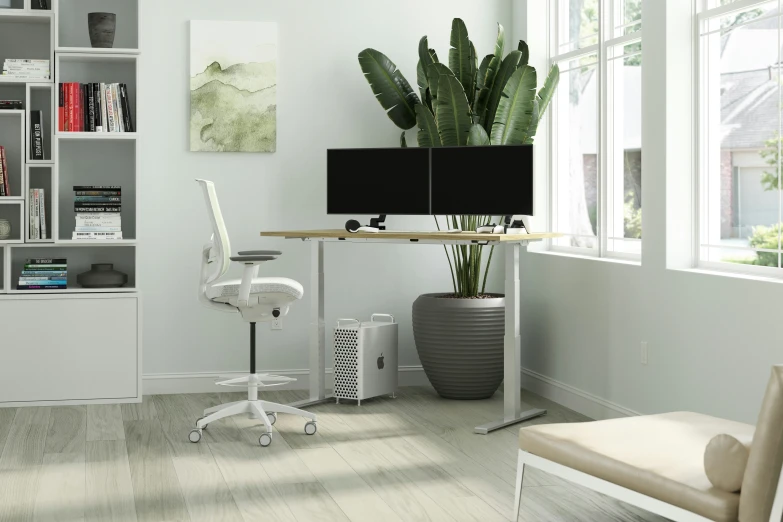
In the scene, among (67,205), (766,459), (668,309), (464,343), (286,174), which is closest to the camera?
→ (766,459)

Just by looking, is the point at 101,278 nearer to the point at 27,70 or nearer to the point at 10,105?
the point at 10,105

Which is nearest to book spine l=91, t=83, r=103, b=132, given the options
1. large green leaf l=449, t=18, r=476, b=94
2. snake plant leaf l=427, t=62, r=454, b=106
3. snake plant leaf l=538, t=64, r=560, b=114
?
snake plant leaf l=427, t=62, r=454, b=106

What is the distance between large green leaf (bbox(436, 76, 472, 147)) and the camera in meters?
5.08

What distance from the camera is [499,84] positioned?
17.5ft

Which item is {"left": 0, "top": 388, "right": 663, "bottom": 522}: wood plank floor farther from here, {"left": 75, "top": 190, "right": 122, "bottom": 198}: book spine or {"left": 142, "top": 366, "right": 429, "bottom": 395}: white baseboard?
{"left": 75, "top": 190, "right": 122, "bottom": 198}: book spine

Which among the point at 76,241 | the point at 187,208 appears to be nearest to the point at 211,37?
the point at 187,208

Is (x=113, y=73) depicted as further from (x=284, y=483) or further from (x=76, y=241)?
(x=284, y=483)

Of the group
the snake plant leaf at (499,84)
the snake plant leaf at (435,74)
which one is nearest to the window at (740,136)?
the snake plant leaf at (499,84)

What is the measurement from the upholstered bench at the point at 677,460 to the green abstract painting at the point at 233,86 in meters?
2.98

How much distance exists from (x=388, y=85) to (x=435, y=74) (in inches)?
14.5

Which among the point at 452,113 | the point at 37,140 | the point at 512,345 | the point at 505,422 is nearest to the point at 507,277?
the point at 512,345

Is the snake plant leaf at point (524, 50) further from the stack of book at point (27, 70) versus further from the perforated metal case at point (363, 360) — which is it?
the stack of book at point (27, 70)

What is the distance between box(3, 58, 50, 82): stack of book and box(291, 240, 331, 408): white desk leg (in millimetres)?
1721

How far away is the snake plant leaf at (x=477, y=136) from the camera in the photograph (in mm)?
5070
